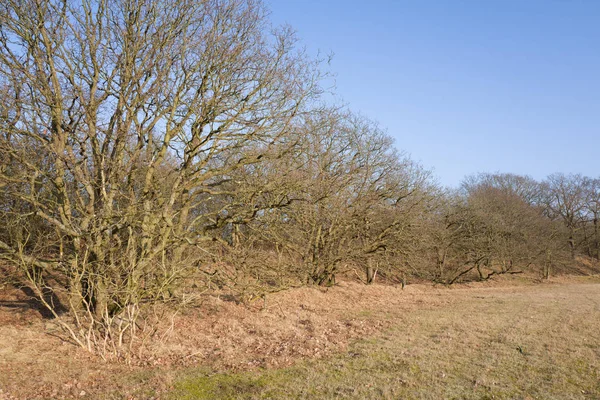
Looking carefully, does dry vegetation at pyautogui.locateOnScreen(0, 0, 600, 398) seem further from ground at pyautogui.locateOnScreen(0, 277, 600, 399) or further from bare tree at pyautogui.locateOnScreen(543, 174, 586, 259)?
bare tree at pyautogui.locateOnScreen(543, 174, 586, 259)

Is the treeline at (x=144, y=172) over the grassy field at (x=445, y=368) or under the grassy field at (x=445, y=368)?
over

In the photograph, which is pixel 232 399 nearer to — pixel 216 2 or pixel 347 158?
pixel 216 2

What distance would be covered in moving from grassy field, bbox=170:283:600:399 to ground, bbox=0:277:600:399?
2 cm

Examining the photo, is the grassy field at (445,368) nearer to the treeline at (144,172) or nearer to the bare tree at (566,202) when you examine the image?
the treeline at (144,172)

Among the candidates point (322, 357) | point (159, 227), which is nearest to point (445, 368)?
point (322, 357)

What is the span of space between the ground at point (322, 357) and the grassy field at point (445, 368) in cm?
2

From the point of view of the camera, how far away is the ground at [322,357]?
18.8 ft

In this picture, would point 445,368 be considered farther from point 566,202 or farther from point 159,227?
point 566,202

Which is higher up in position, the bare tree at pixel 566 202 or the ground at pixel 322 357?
the bare tree at pixel 566 202

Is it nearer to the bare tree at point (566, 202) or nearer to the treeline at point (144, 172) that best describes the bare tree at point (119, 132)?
the treeline at point (144, 172)

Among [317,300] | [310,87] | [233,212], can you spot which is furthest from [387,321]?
[310,87]

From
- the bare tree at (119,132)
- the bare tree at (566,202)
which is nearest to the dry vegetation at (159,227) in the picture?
the bare tree at (119,132)

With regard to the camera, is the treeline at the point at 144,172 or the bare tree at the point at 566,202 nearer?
the treeline at the point at 144,172

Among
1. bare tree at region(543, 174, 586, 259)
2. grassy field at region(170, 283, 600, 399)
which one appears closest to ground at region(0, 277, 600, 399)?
grassy field at region(170, 283, 600, 399)
